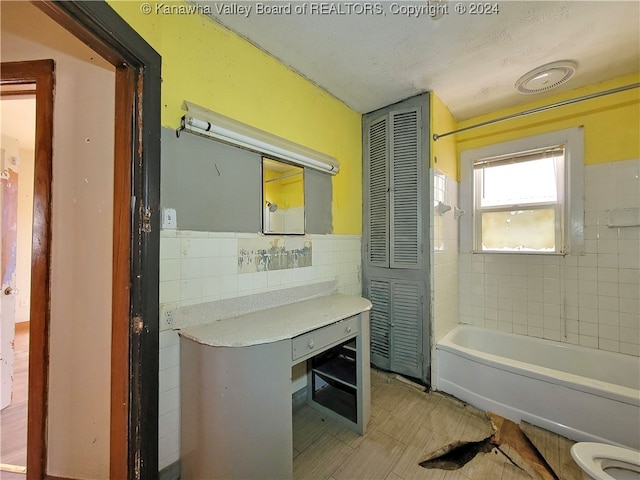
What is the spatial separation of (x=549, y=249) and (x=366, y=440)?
2.21 meters

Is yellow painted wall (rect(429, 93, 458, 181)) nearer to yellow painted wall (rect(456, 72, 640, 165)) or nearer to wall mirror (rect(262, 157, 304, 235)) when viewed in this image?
yellow painted wall (rect(456, 72, 640, 165))

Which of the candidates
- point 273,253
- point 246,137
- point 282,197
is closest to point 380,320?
point 273,253

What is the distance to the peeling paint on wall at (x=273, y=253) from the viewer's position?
161cm

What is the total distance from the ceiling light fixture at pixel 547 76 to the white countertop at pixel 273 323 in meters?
2.03

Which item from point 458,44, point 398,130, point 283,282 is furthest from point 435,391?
point 458,44

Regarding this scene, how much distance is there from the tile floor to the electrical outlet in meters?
1.06

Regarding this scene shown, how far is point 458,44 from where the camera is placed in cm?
167

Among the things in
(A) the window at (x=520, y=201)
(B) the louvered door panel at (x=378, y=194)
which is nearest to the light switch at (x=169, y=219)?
(B) the louvered door panel at (x=378, y=194)

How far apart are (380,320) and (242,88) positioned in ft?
7.08

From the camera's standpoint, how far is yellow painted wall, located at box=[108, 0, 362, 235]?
1275 mm

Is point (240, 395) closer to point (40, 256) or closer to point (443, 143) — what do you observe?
point (40, 256)

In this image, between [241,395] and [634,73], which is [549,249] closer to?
[634,73]

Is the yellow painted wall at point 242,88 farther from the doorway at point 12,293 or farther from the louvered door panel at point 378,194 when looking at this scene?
the doorway at point 12,293

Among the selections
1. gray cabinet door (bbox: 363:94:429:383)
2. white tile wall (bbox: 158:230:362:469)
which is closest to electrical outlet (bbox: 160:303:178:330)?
white tile wall (bbox: 158:230:362:469)
